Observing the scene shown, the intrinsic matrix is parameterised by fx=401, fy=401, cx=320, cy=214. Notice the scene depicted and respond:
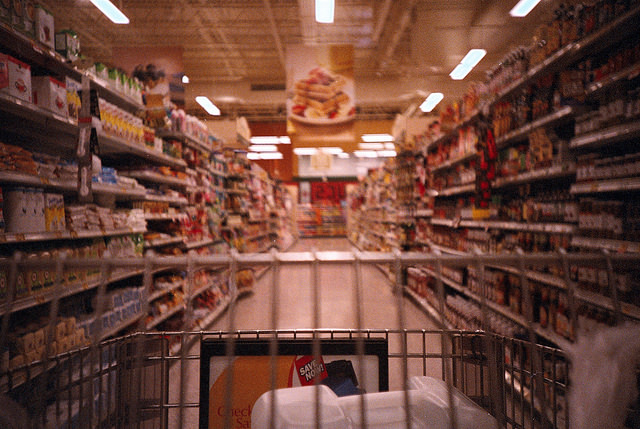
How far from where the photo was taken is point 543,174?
2.87 meters

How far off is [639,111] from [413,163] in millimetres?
5190

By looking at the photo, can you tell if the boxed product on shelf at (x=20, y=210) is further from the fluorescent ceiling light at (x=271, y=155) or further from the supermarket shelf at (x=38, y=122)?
the fluorescent ceiling light at (x=271, y=155)

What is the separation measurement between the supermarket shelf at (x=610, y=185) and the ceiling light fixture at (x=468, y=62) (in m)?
3.19

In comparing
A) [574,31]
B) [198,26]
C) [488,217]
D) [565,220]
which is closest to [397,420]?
[565,220]

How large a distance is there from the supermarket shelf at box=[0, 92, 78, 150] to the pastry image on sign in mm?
4459

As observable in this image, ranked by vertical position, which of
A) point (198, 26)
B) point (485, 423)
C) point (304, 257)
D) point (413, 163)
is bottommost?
point (485, 423)

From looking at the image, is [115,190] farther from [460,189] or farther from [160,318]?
[460,189]

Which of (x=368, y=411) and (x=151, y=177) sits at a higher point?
(x=151, y=177)

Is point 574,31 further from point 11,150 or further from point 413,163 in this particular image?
point 413,163

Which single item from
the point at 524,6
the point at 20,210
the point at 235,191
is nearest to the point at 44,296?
the point at 20,210

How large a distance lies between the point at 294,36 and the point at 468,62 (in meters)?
5.79

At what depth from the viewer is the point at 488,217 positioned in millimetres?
3928

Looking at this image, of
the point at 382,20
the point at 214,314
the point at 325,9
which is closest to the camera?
the point at 325,9

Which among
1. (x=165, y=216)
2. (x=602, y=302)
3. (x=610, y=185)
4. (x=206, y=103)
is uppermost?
(x=206, y=103)
